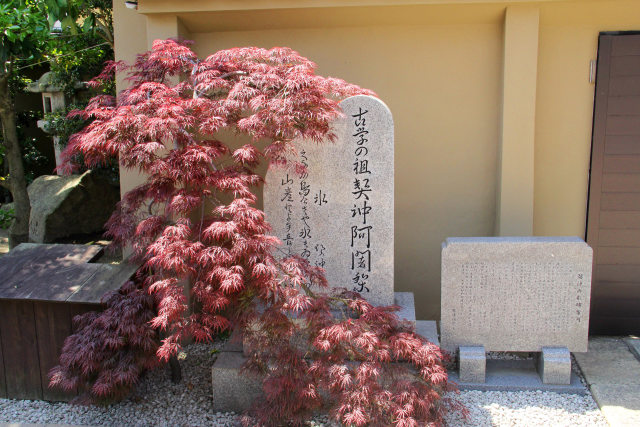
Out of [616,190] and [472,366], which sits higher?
[616,190]

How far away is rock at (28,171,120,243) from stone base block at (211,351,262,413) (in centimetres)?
407

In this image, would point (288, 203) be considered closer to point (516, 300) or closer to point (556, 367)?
point (516, 300)

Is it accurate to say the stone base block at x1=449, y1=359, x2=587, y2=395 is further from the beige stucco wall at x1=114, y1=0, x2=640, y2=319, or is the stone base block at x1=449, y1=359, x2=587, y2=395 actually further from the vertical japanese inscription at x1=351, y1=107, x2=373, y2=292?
the beige stucco wall at x1=114, y1=0, x2=640, y2=319

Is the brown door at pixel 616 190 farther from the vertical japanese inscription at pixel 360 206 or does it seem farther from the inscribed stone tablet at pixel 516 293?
the vertical japanese inscription at pixel 360 206

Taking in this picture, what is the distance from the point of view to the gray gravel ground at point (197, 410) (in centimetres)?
390

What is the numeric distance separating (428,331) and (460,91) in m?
2.52

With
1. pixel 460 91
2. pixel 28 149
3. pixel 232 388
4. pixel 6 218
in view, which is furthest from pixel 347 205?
pixel 28 149

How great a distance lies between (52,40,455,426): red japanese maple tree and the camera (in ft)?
11.5

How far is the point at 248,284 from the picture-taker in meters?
3.64

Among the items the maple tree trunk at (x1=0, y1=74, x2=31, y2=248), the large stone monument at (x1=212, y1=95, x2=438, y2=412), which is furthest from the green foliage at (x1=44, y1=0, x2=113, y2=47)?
the large stone monument at (x1=212, y1=95, x2=438, y2=412)

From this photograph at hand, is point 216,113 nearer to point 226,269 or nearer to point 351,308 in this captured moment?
point 226,269

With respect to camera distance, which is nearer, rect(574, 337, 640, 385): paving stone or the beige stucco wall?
rect(574, 337, 640, 385): paving stone

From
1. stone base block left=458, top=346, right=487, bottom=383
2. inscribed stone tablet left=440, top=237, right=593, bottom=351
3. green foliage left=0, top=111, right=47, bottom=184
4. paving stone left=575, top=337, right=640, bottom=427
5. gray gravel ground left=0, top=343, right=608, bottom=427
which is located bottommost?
gray gravel ground left=0, top=343, right=608, bottom=427

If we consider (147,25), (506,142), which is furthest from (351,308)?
(147,25)
